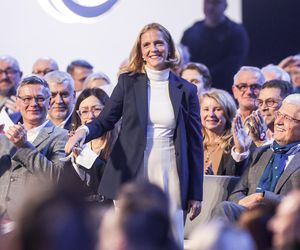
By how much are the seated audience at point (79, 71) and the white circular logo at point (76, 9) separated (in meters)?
0.53

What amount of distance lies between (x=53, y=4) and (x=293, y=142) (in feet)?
12.8

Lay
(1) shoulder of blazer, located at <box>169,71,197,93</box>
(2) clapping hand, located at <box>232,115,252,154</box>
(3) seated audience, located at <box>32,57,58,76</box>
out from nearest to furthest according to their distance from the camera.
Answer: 1. (1) shoulder of blazer, located at <box>169,71,197,93</box>
2. (2) clapping hand, located at <box>232,115,252,154</box>
3. (3) seated audience, located at <box>32,57,58,76</box>

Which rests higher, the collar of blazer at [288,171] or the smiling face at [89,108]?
the smiling face at [89,108]

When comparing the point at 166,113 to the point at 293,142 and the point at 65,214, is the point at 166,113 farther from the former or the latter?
the point at 65,214

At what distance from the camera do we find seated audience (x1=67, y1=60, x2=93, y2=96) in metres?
8.78

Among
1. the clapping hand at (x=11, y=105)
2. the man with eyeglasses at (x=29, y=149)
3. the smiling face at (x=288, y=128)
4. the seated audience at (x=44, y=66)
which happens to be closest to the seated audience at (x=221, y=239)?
the man with eyeglasses at (x=29, y=149)

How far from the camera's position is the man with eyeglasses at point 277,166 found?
5.75m

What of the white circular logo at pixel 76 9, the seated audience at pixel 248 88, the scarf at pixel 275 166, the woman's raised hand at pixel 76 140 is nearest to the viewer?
the woman's raised hand at pixel 76 140

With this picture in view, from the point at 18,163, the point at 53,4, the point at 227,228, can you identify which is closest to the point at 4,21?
the point at 53,4

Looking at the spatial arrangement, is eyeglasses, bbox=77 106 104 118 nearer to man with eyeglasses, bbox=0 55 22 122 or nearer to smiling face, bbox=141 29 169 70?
smiling face, bbox=141 29 169 70

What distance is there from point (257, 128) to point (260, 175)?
63cm

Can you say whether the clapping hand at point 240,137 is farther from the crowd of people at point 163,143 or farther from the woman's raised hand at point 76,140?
the woman's raised hand at point 76,140

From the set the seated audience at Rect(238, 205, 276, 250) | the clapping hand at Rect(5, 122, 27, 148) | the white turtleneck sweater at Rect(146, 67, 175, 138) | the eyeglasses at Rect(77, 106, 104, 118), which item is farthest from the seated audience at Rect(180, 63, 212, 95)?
the seated audience at Rect(238, 205, 276, 250)

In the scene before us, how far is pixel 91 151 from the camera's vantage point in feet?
19.3
